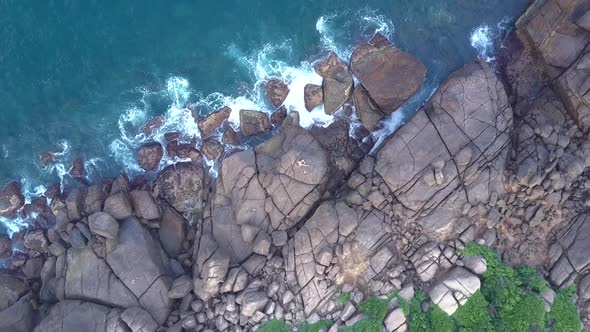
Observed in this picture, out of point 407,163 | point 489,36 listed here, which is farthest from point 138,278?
point 489,36

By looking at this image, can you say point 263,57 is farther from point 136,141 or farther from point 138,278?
point 138,278

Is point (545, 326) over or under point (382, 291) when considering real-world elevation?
under

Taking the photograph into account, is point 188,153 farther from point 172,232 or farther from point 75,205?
point 75,205

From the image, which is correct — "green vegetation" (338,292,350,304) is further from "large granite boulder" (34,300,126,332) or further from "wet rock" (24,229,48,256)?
"wet rock" (24,229,48,256)

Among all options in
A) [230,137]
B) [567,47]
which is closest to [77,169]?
[230,137]

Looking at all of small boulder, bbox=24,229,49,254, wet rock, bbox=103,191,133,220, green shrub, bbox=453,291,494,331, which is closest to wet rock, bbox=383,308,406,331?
green shrub, bbox=453,291,494,331
